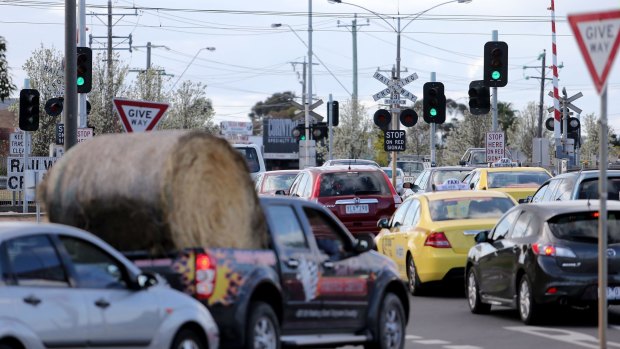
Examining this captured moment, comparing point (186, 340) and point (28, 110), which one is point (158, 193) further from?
point (28, 110)

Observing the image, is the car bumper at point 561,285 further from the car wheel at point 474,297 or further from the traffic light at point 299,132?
the traffic light at point 299,132

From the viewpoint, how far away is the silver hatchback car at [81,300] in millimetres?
9547

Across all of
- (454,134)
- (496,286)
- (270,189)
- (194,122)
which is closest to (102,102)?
(194,122)

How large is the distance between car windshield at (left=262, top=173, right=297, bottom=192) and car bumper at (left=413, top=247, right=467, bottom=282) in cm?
1287

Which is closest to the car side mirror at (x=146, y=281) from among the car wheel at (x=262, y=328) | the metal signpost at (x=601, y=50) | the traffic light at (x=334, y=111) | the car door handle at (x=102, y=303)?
the car door handle at (x=102, y=303)

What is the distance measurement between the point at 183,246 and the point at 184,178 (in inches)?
23.3

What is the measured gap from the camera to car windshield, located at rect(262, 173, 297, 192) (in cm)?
3353

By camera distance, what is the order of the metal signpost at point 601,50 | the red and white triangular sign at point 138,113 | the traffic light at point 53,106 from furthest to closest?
the traffic light at point 53,106, the red and white triangular sign at point 138,113, the metal signpost at point 601,50

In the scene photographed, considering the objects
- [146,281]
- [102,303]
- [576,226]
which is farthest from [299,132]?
[102,303]

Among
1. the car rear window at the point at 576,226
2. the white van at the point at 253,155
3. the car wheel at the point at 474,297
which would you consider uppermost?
the white van at the point at 253,155

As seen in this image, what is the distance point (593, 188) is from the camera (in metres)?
23.2

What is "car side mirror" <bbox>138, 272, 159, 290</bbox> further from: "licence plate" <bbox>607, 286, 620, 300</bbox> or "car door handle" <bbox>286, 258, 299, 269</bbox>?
"licence plate" <bbox>607, 286, 620, 300</bbox>

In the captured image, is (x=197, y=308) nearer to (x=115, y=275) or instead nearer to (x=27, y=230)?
(x=115, y=275)

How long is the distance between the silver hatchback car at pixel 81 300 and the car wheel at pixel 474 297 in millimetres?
8046
